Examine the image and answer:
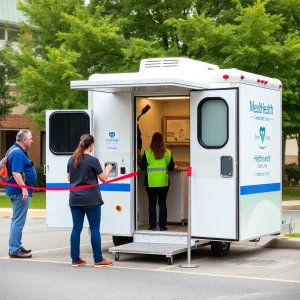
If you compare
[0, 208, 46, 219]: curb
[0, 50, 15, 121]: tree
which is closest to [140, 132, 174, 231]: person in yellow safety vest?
[0, 208, 46, 219]: curb

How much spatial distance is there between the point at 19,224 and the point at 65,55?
13956mm

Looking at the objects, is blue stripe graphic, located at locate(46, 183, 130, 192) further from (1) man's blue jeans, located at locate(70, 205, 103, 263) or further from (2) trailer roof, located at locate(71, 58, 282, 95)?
(2) trailer roof, located at locate(71, 58, 282, 95)

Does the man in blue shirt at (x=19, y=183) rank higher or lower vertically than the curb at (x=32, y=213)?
higher

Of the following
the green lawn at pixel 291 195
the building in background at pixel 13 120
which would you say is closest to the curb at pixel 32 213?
the green lawn at pixel 291 195

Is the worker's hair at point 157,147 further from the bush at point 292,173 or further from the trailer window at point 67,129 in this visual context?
the bush at point 292,173

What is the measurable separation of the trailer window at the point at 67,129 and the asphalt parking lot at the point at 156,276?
1672 millimetres

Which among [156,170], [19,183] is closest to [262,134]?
[156,170]

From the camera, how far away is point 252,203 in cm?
1205

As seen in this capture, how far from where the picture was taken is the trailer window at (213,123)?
11.7 m

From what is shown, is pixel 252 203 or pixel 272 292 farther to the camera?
pixel 252 203

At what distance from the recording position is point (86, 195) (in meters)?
11.2

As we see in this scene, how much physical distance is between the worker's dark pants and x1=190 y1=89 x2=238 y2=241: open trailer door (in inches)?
42.6

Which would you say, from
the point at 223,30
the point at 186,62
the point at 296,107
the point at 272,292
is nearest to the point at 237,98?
the point at 186,62

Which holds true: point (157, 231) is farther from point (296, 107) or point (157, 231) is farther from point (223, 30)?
point (296, 107)
